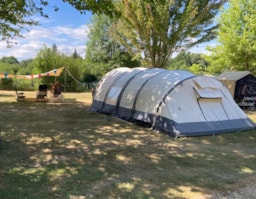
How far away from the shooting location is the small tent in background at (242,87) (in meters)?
14.3

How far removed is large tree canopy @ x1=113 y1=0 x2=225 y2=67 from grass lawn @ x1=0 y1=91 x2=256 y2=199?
785 cm

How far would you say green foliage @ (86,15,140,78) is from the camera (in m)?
34.1

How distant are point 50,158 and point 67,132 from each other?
7.22 ft

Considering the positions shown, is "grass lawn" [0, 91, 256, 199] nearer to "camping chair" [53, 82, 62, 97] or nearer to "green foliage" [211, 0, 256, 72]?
"camping chair" [53, 82, 62, 97]

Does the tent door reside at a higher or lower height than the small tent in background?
lower

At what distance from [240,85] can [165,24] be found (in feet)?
16.3

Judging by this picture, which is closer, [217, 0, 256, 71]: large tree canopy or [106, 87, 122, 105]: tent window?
[106, 87, 122, 105]: tent window

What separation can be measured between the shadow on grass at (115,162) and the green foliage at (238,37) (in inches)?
497

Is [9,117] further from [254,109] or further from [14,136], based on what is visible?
[254,109]

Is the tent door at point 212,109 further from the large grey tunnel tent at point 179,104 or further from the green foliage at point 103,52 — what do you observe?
the green foliage at point 103,52

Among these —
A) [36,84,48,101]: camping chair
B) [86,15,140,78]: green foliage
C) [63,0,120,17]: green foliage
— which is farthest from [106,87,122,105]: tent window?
[86,15,140,78]: green foliage

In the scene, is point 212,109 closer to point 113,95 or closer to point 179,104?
point 179,104

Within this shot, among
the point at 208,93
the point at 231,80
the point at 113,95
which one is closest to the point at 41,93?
the point at 113,95

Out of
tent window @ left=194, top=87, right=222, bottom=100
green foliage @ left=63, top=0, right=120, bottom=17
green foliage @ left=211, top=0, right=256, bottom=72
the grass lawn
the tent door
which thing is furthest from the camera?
green foliage @ left=211, top=0, right=256, bottom=72
